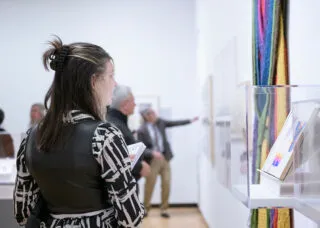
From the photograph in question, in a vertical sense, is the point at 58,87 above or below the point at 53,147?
above

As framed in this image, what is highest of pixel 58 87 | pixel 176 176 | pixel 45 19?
pixel 45 19

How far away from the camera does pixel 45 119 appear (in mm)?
1373

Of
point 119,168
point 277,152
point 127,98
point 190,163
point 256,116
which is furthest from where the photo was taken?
point 190,163

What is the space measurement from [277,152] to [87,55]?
82 cm

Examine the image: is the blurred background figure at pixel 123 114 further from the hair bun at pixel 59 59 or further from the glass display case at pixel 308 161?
the glass display case at pixel 308 161

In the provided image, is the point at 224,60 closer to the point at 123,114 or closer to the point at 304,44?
the point at 123,114

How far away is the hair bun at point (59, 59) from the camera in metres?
Result: 1.35

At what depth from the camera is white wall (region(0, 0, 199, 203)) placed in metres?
6.79

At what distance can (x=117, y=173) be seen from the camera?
4.19 ft

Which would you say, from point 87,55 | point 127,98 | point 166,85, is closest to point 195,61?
point 166,85

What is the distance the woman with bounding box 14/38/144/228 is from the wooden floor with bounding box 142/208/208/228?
4.29m

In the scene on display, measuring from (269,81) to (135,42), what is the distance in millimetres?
4988

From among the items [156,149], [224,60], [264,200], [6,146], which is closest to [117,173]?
[264,200]

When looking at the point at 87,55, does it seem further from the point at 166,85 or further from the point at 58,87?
the point at 166,85
